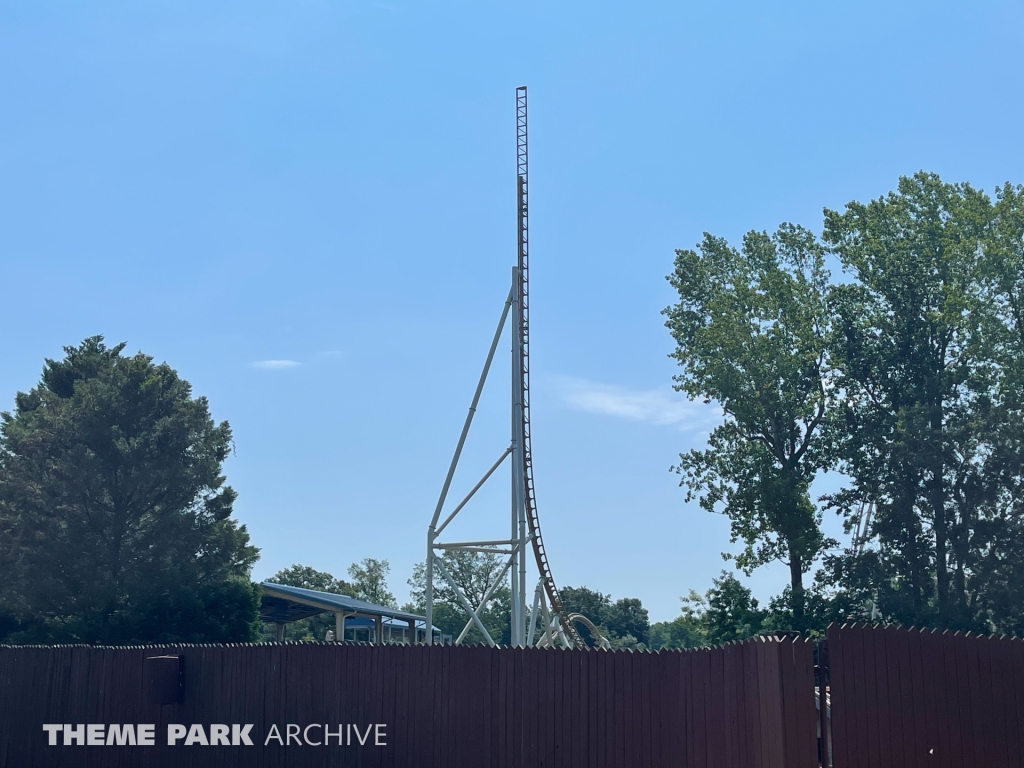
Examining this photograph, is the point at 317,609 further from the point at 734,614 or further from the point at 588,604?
the point at 588,604

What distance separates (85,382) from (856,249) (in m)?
30.3

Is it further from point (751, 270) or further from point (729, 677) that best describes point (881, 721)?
point (751, 270)

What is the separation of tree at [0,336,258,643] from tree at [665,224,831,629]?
18.5 meters

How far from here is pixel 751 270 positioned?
42438 millimetres

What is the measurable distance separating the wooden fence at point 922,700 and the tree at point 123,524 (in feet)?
99.0

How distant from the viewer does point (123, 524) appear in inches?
1565

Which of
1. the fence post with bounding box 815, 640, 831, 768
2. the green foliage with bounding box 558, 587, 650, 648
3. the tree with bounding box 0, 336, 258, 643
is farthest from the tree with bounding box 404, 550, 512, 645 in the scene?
the fence post with bounding box 815, 640, 831, 768

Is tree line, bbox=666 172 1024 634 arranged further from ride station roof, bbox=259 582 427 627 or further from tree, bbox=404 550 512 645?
tree, bbox=404 550 512 645

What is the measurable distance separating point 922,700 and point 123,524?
3400 cm

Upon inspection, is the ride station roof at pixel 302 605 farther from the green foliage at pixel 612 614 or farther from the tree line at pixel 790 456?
the green foliage at pixel 612 614

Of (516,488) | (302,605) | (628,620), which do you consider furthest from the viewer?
(628,620)

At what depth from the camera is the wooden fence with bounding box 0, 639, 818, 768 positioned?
500 inches

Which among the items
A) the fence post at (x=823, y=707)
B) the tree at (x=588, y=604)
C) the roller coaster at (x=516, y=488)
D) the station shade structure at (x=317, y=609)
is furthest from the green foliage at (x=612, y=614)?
the fence post at (x=823, y=707)

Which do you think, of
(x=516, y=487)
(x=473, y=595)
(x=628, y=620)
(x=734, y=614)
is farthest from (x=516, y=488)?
(x=628, y=620)
